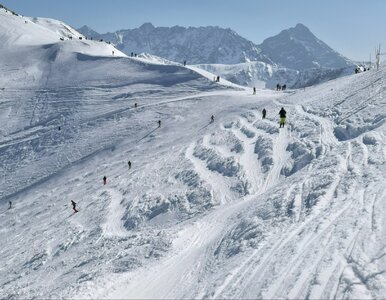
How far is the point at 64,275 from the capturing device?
2181 cm

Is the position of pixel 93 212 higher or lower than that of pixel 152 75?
lower

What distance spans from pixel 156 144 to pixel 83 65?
45495 mm

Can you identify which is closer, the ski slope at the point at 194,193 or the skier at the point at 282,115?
the ski slope at the point at 194,193

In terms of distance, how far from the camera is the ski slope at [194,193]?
16547 mm

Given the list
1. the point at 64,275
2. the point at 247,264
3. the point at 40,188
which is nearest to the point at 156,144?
the point at 40,188

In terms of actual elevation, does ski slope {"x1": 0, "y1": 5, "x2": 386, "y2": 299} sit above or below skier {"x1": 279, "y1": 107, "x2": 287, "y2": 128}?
below

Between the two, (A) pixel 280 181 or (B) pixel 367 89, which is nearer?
(A) pixel 280 181

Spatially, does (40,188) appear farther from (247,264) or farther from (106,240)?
(247,264)

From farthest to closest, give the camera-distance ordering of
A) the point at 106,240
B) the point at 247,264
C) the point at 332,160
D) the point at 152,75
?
the point at 152,75 < the point at 332,160 < the point at 106,240 < the point at 247,264

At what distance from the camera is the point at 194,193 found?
30.7m

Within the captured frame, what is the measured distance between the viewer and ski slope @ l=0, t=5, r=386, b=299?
16.5m

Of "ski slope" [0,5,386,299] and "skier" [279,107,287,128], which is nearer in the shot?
"ski slope" [0,5,386,299]

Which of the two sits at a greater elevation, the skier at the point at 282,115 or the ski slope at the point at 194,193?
the skier at the point at 282,115

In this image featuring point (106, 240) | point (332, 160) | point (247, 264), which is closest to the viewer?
point (247, 264)
